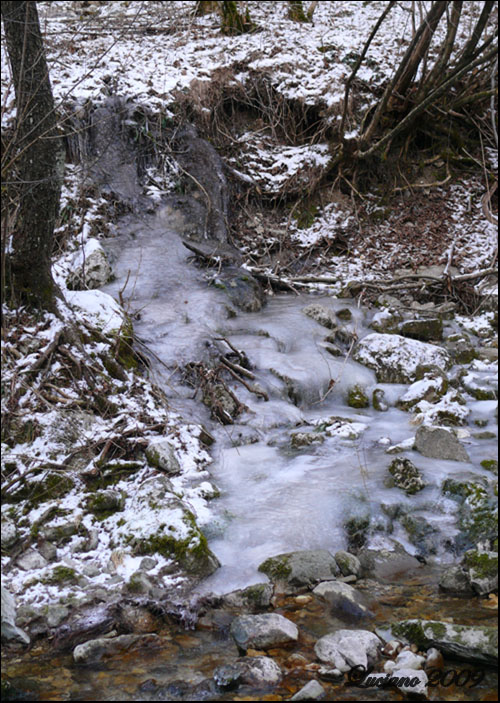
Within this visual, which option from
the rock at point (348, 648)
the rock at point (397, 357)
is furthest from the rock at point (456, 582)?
the rock at point (397, 357)

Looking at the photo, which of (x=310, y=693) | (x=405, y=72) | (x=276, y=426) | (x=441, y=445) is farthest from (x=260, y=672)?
(x=405, y=72)

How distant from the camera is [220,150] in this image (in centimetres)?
946

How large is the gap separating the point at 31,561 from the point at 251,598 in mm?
1196

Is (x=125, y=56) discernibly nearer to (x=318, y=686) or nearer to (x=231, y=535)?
(x=231, y=535)

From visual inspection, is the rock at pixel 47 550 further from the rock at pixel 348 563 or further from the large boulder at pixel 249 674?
the rock at pixel 348 563

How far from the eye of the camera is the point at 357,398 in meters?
5.74

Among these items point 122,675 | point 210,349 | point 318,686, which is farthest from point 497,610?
point 210,349

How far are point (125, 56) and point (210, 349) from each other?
6.50 meters

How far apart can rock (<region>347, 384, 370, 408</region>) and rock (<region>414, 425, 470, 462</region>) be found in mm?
1188

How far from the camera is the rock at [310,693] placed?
7.84ft

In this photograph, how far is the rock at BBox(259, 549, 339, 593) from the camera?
129 inches

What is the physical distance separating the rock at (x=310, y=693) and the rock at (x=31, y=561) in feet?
5.03

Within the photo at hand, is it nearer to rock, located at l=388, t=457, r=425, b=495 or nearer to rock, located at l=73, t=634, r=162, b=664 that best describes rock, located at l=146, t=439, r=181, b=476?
rock, located at l=73, t=634, r=162, b=664

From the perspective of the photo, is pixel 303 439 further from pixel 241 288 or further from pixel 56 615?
pixel 241 288
